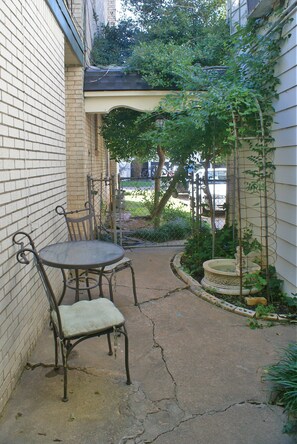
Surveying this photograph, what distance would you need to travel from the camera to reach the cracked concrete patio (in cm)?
240

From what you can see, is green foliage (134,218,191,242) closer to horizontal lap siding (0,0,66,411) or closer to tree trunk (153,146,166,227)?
tree trunk (153,146,166,227)

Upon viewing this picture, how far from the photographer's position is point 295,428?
7.90 ft

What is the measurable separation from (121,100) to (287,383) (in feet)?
18.6

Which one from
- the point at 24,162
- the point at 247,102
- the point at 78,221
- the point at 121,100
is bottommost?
the point at 78,221

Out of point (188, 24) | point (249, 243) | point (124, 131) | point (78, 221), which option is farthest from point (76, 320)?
point (188, 24)

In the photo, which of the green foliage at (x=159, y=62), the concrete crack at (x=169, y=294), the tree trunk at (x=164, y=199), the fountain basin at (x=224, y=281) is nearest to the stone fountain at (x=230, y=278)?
the fountain basin at (x=224, y=281)

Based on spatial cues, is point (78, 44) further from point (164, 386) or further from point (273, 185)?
point (164, 386)

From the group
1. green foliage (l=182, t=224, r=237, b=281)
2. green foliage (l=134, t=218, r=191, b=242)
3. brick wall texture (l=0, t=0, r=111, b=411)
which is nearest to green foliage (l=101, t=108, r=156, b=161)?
green foliage (l=134, t=218, r=191, b=242)

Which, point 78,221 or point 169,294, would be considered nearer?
point 78,221

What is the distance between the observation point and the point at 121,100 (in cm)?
711

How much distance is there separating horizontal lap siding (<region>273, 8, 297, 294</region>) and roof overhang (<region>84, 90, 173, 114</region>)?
2.80 meters

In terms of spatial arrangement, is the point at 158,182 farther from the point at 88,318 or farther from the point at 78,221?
the point at 88,318

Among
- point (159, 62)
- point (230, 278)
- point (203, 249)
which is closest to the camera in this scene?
point (230, 278)

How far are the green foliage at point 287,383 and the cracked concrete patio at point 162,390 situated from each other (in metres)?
0.07
